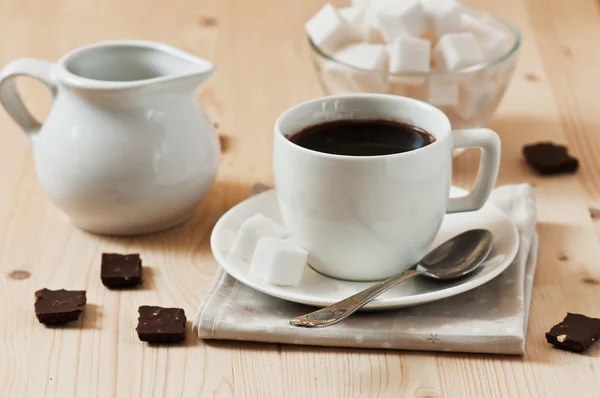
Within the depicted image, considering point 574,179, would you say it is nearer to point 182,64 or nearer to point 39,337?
point 182,64

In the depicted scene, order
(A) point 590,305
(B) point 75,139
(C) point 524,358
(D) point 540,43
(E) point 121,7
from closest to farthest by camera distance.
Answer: (C) point 524,358
(A) point 590,305
(B) point 75,139
(D) point 540,43
(E) point 121,7

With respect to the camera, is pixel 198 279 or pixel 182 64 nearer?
pixel 198 279

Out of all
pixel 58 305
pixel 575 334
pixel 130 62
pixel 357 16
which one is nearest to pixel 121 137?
pixel 130 62

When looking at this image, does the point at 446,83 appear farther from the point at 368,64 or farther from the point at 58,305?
the point at 58,305

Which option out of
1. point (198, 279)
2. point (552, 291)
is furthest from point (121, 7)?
point (552, 291)

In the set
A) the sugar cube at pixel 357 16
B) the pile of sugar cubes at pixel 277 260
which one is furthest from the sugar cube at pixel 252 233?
the sugar cube at pixel 357 16

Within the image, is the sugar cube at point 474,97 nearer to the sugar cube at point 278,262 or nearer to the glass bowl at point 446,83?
the glass bowl at point 446,83
